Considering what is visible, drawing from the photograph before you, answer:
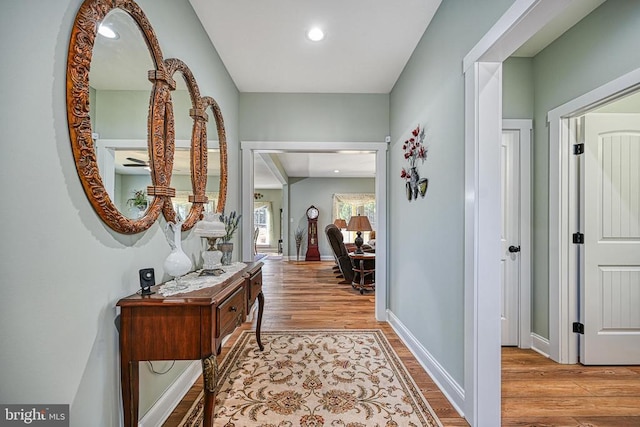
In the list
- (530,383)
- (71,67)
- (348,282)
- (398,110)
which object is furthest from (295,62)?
(348,282)

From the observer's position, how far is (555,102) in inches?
102

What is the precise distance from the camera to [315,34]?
2.48m

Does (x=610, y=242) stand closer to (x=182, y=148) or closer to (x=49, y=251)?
(x=182, y=148)

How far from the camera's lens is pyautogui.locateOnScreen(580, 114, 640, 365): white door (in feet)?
7.97

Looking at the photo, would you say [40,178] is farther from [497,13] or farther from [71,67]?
[497,13]

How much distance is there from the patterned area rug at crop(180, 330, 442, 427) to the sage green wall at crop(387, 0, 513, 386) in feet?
1.18

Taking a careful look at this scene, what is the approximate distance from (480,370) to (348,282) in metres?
4.21

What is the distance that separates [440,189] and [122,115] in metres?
1.98

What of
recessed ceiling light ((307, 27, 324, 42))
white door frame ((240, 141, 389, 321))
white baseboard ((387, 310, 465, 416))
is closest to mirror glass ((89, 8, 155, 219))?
recessed ceiling light ((307, 27, 324, 42))

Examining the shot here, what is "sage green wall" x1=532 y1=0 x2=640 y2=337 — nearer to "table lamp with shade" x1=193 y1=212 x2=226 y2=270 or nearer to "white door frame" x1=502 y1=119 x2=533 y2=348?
"white door frame" x1=502 y1=119 x2=533 y2=348

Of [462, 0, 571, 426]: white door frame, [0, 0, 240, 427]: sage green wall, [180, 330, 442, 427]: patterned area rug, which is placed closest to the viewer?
[0, 0, 240, 427]: sage green wall

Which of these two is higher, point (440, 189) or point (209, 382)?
point (440, 189)

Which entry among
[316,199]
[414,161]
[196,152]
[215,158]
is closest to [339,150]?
[414,161]

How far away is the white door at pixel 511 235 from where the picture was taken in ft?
9.21
